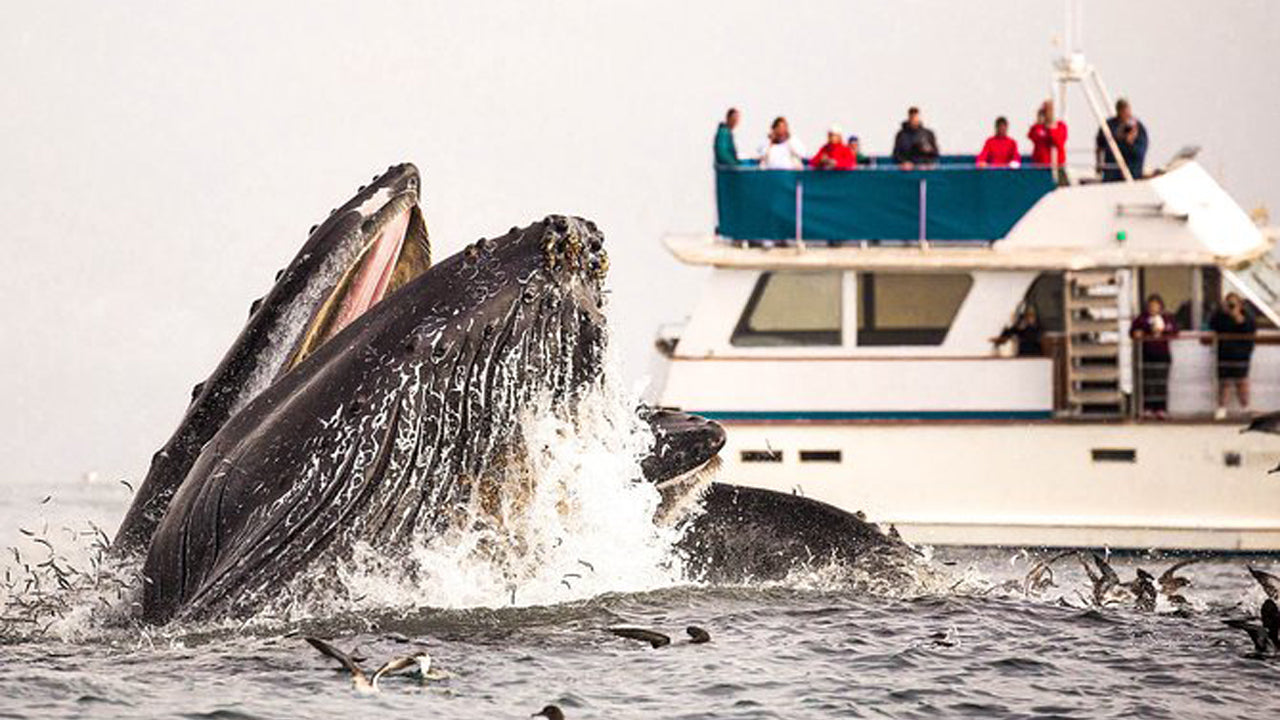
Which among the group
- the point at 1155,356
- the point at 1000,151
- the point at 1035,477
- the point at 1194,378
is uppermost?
the point at 1000,151

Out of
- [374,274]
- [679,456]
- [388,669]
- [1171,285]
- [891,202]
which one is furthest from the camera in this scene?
[1171,285]

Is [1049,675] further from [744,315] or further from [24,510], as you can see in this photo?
[24,510]

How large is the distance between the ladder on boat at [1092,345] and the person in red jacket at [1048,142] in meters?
1.96

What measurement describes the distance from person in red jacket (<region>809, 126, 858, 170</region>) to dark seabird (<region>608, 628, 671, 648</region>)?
18.4 meters

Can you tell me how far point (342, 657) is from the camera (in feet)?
32.2

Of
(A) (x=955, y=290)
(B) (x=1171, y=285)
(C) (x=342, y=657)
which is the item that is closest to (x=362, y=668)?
(C) (x=342, y=657)

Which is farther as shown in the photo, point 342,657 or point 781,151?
point 781,151

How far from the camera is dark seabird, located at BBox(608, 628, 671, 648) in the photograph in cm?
1080

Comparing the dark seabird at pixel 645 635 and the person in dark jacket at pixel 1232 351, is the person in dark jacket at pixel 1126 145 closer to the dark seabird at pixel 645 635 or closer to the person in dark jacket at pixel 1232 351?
the person in dark jacket at pixel 1232 351

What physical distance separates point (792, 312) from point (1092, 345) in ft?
12.0

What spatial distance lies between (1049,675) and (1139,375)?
1661cm

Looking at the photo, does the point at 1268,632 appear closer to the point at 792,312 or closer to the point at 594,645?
the point at 594,645

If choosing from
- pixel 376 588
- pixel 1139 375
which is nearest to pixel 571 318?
pixel 376 588

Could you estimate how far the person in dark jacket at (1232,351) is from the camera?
27.2m
